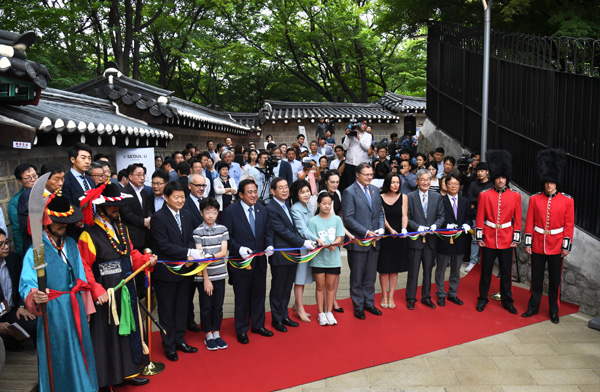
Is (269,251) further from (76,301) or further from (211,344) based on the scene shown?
(76,301)

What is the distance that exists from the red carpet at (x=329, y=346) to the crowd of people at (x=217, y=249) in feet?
0.50

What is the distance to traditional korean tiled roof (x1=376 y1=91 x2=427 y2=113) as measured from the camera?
77.9 feet

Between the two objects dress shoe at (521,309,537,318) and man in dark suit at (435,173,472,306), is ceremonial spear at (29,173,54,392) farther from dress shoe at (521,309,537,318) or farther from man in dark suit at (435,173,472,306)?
dress shoe at (521,309,537,318)

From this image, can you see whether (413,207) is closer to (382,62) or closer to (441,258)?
(441,258)

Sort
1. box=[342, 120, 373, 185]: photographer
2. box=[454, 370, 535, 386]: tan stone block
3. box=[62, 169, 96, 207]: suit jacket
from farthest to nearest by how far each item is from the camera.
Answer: box=[342, 120, 373, 185]: photographer → box=[62, 169, 96, 207]: suit jacket → box=[454, 370, 535, 386]: tan stone block

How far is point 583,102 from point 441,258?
2.89 m

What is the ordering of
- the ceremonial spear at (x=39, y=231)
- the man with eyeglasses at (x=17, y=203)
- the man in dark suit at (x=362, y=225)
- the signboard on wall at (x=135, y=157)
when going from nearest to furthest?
the ceremonial spear at (x=39, y=231)
the man with eyeglasses at (x=17, y=203)
the man in dark suit at (x=362, y=225)
the signboard on wall at (x=135, y=157)

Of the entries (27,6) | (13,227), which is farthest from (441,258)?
(27,6)

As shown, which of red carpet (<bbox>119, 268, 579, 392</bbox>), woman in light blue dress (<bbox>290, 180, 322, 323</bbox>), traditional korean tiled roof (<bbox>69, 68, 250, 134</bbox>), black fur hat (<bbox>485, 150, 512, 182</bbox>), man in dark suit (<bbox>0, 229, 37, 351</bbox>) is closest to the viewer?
man in dark suit (<bbox>0, 229, 37, 351</bbox>)

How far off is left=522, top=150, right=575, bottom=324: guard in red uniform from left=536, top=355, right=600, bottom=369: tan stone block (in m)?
1.02

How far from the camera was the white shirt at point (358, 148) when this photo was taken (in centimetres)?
1188

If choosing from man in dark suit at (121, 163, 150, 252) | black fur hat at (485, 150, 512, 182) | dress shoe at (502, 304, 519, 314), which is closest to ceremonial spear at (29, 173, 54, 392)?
man in dark suit at (121, 163, 150, 252)

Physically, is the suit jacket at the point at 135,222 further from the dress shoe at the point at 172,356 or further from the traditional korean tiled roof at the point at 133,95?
the traditional korean tiled roof at the point at 133,95

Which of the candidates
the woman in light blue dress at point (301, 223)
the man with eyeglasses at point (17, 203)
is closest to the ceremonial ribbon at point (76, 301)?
the man with eyeglasses at point (17, 203)
